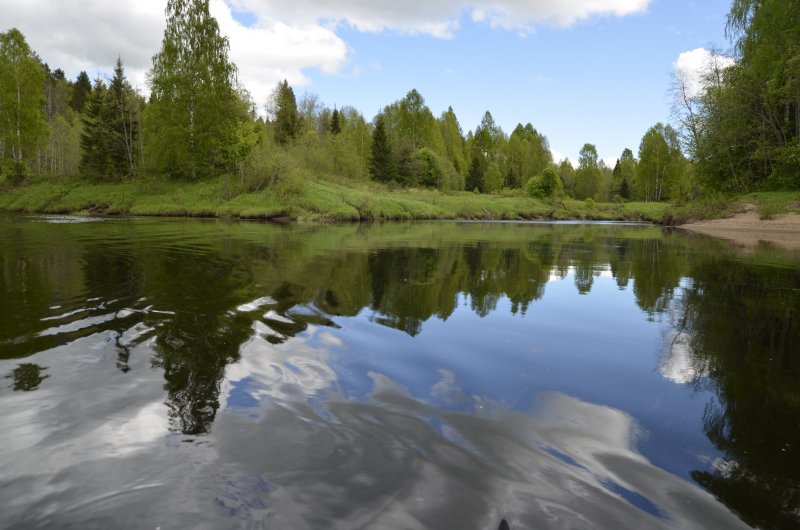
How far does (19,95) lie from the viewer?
45.3 meters

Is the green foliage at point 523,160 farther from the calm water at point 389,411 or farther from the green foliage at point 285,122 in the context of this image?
the calm water at point 389,411

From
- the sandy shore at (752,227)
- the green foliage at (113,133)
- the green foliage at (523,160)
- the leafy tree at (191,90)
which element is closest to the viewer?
the sandy shore at (752,227)

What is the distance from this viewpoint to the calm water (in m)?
2.35

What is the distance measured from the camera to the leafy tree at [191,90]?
41.7 meters

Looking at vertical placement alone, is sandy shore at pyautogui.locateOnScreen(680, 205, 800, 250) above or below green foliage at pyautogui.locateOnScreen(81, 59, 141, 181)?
below

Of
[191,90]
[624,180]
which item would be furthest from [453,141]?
[191,90]

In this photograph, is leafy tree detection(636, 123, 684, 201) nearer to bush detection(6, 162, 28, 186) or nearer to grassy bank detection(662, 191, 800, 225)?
grassy bank detection(662, 191, 800, 225)

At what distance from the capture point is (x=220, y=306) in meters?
6.46

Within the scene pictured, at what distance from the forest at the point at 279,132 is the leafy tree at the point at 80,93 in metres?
0.31

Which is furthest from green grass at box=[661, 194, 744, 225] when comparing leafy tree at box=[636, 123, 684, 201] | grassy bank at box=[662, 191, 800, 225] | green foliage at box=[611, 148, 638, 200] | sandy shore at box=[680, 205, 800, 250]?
green foliage at box=[611, 148, 638, 200]

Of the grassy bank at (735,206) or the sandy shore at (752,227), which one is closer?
the sandy shore at (752,227)

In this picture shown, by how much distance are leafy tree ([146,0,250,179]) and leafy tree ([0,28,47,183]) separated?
13284 millimetres

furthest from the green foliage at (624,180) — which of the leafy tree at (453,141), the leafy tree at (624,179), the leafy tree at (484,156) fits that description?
the leafy tree at (453,141)

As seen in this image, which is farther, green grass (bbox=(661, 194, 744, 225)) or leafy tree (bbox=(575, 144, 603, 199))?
leafy tree (bbox=(575, 144, 603, 199))
